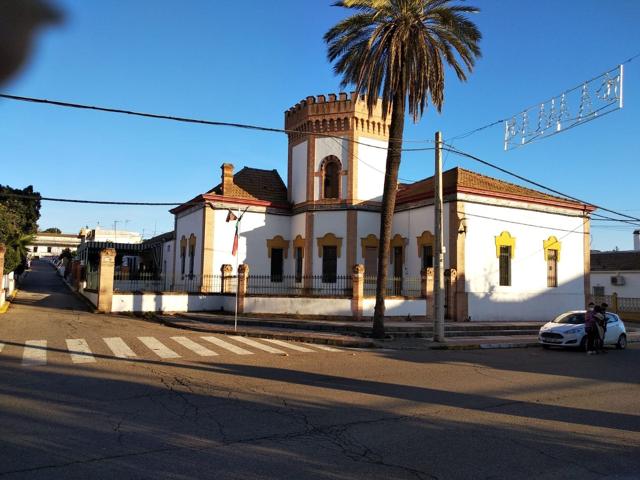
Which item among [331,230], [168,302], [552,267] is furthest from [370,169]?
[168,302]

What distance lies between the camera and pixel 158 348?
14164 mm

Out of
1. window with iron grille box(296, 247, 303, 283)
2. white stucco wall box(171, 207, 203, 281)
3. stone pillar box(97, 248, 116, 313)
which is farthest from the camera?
Result: window with iron grille box(296, 247, 303, 283)

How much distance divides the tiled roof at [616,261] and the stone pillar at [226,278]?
33.7m

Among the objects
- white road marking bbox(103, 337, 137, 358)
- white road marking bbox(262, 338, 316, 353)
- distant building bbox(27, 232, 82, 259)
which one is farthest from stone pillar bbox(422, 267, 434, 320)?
distant building bbox(27, 232, 82, 259)

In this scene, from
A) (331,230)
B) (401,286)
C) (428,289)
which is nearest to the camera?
(428,289)

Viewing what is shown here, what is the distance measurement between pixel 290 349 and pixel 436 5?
13428 mm

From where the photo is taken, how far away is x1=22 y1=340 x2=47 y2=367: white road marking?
11.3 metres

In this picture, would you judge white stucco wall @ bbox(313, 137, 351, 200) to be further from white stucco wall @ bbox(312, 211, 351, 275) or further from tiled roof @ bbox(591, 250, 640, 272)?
tiled roof @ bbox(591, 250, 640, 272)

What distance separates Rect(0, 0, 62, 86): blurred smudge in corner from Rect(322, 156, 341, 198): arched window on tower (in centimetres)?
2754

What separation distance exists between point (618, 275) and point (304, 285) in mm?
29376

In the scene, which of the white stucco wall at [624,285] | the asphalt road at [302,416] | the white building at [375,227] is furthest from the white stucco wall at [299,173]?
the white stucco wall at [624,285]

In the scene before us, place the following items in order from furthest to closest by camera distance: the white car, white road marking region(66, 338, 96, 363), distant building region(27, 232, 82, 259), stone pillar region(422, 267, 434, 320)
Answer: distant building region(27, 232, 82, 259) → stone pillar region(422, 267, 434, 320) → the white car → white road marking region(66, 338, 96, 363)

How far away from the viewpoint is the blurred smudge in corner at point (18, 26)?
1.87 m

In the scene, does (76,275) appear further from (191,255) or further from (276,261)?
(276,261)
